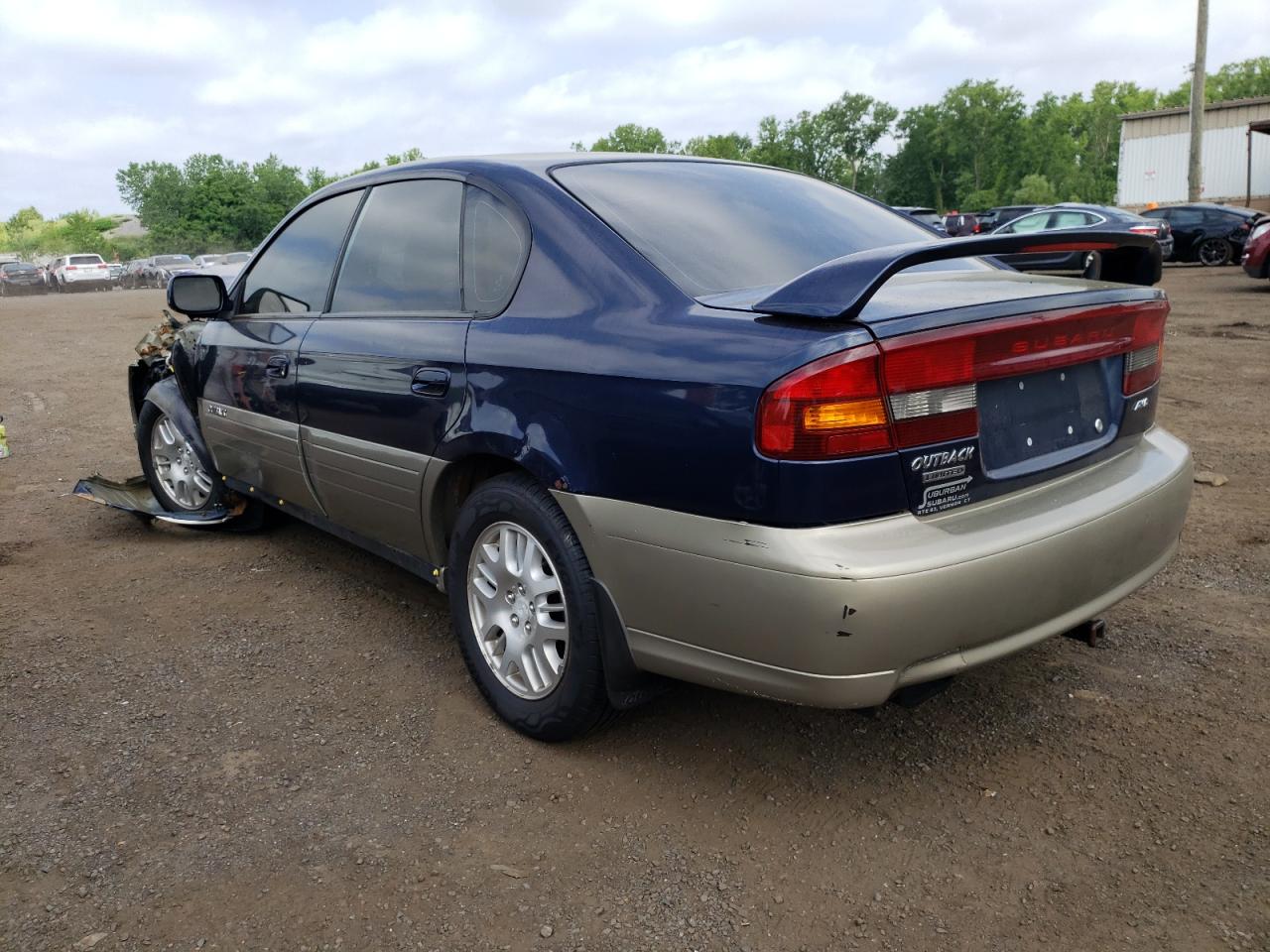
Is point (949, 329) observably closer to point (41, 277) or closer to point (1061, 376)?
point (1061, 376)

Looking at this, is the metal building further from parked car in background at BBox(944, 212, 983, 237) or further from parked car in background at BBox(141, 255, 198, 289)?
parked car in background at BBox(141, 255, 198, 289)

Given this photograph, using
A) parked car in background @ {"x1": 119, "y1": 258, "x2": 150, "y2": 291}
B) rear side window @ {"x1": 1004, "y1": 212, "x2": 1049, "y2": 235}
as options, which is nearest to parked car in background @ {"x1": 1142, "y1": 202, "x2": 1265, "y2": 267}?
rear side window @ {"x1": 1004, "y1": 212, "x2": 1049, "y2": 235}

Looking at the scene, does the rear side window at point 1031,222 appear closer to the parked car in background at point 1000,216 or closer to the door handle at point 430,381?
the parked car in background at point 1000,216

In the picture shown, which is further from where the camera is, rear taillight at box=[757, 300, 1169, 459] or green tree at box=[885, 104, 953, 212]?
green tree at box=[885, 104, 953, 212]

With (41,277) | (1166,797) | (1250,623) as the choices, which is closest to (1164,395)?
(1250,623)

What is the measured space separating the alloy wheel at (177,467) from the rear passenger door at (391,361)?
1449 mm

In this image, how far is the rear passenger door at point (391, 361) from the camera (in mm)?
2930

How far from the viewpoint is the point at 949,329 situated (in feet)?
6.97

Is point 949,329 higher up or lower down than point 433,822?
higher up

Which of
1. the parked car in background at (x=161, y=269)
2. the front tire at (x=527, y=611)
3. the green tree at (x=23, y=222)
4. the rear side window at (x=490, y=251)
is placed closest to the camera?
the front tire at (x=527, y=611)

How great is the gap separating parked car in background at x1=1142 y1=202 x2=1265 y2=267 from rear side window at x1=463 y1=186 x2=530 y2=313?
2078 centimetres

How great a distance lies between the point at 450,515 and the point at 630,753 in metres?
0.92

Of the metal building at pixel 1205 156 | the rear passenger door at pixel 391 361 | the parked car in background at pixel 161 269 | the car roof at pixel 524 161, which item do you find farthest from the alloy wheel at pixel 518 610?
the parked car in background at pixel 161 269

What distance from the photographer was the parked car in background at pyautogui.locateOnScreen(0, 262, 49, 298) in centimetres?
3991
